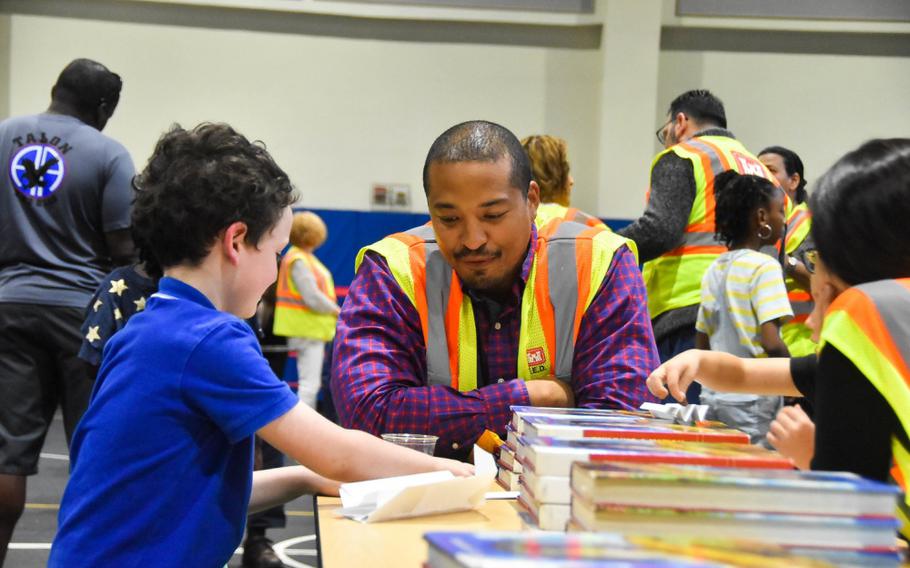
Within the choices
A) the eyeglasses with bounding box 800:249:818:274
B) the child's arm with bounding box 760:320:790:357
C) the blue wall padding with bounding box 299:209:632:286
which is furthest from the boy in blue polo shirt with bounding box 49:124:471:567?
the blue wall padding with bounding box 299:209:632:286

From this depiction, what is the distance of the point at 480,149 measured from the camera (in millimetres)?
2371

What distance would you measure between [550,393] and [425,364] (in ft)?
1.02

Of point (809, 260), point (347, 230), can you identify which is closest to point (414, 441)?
point (809, 260)

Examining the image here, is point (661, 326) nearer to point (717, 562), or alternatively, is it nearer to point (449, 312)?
point (449, 312)

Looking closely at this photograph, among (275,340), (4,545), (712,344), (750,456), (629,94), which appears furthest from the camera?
(629,94)

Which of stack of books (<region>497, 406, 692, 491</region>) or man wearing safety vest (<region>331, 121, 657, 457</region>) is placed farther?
man wearing safety vest (<region>331, 121, 657, 457</region>)

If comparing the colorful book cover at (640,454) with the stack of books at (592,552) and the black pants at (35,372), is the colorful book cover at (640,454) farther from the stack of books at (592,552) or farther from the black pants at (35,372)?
the black pants at (35,372)

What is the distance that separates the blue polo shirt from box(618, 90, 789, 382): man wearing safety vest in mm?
2764

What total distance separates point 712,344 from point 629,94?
5958 mm

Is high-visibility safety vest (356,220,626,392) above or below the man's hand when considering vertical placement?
above

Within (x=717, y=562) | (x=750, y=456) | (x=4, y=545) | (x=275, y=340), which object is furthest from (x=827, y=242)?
(x=275, y=340)

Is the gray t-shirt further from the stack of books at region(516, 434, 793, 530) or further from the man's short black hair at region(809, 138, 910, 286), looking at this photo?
the man's short black hair at region(809, 138, 910, 286)

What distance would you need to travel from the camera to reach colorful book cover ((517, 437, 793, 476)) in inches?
47.9

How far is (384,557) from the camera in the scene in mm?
1411
